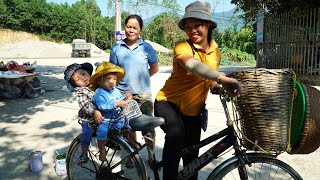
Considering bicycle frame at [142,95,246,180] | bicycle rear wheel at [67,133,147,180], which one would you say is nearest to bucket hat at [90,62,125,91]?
bicycle rear wheel at [67,133,147,180]

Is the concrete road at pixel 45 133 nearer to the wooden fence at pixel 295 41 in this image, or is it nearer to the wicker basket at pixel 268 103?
the wicker basket at pixel 268 103

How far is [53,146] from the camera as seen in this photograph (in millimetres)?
4898

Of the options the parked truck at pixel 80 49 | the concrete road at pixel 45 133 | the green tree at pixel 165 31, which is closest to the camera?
the concrete road at pixel 45 133

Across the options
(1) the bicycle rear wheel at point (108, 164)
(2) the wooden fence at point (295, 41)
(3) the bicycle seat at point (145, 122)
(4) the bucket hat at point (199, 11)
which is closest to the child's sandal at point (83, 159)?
(1) the bicycle rear wheel at point (108, 164)

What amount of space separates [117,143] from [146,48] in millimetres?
1452

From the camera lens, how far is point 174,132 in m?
2.56

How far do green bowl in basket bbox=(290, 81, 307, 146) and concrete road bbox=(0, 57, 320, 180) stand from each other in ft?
6.20

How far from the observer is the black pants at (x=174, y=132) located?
257 cm

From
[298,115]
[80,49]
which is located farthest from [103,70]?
[80,49]

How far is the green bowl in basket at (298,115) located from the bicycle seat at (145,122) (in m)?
0.96

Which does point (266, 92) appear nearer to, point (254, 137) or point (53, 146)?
point (254, 137)

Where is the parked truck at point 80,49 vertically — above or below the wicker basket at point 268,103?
above

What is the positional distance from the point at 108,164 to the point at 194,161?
883 mm

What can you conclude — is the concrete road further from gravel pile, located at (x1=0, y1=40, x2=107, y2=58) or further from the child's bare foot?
gravel pile, located at (x1=0, y1=40, x2=107, y2=58)
